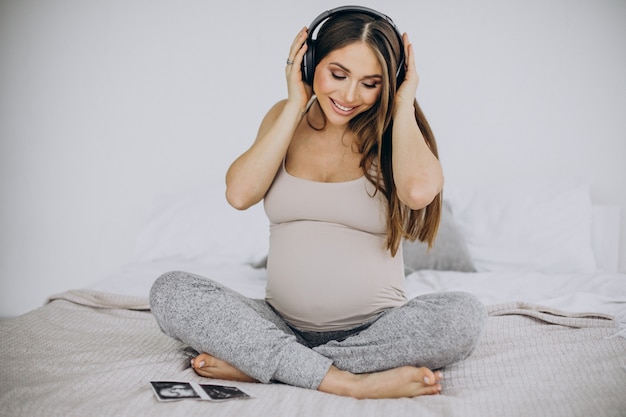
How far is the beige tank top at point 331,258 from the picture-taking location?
1519mm

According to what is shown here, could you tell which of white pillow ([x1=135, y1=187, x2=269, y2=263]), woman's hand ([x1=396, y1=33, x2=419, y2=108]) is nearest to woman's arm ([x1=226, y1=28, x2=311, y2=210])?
woman's hand ([x1=396, y1=33, x2=419, y2=108])

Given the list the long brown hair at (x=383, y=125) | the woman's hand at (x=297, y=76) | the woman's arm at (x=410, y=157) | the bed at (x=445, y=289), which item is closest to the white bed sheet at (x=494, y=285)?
the bed at (x=445, y=289)

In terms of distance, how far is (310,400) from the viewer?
4.05 ft

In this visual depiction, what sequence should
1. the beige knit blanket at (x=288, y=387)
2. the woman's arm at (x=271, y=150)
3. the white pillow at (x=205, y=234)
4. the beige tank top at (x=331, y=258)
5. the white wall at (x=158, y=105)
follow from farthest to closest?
the white wall at (x=158, y=105) < the white pillow at (x=205, y=234) < the woman's arm at (x=271, y=150) < the beige tank top at (x=331, y=258) < the beige knit blanket at (x=288, y=387)

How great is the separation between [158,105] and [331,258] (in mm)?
2055

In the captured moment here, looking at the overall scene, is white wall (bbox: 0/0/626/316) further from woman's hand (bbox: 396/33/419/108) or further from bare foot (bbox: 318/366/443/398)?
bare foot (bbox: 318/366/443/398)

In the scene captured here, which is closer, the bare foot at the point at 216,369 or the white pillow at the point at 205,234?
the bare foot at the point at 216,369

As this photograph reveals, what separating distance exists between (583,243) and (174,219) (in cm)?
175

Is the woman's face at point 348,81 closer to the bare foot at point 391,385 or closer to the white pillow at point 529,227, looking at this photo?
the bare foot at point 391,385

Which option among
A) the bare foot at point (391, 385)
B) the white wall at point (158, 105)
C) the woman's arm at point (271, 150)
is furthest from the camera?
the white wall at point (158, 105)

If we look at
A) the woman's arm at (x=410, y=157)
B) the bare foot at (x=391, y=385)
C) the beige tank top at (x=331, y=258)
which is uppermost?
the woman's arm at (x=410, y=157)

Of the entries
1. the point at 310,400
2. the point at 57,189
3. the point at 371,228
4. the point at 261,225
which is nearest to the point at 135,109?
the point at 57,189

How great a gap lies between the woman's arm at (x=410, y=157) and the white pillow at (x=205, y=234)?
1.37 m

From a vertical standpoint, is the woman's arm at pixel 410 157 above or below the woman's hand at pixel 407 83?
below
